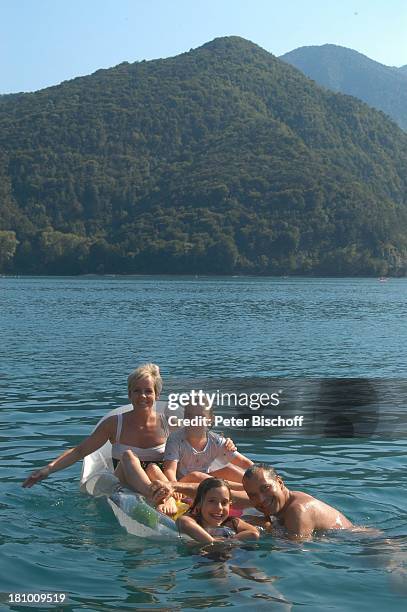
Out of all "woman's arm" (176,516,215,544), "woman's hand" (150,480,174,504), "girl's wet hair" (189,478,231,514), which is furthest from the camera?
"woman's hand" (150,480,174,504)

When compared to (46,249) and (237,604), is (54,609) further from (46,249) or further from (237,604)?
(46,249)

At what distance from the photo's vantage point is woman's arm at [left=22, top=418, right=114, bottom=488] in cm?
892

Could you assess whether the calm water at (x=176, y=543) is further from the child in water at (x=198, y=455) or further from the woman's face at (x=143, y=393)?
the woman's face at (x=143, y=393)

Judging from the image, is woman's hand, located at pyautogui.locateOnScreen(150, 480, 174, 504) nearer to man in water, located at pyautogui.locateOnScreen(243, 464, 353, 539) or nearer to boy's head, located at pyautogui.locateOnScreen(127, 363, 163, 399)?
man in water, located at pyautogui.locateOnScreen(243, 464, 353, 539)

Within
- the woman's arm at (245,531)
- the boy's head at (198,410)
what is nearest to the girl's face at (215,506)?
the woman's arm at (245,531)

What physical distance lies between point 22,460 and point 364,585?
5818 millimetres

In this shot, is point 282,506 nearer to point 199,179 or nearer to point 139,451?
point 139,451

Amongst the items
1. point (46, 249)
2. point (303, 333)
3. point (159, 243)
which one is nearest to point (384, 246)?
point (159, 243)

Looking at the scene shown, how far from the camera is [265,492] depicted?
806cm

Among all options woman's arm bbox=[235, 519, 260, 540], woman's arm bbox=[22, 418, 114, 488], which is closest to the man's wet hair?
woman's arm bbox=[235, 519, 260, 540]

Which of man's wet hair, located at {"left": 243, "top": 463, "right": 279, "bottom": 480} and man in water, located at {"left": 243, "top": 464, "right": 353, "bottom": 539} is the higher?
man's wet hair, located at {"left": 243, "top": 463, "right": 279, "bottom": 480}

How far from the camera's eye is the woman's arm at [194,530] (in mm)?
8062

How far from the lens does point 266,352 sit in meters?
29.1

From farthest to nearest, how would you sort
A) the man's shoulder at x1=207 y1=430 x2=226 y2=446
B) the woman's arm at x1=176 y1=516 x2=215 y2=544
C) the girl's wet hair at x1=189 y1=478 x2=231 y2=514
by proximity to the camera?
the man's shoulder at x1=207 y1=430 x2=226 y2=446 < the woman's arm at x1=176 y1=516 x2=215 y2=544 < the girl's wet hair at x1=189 y1=478 x2=231 y2=514
